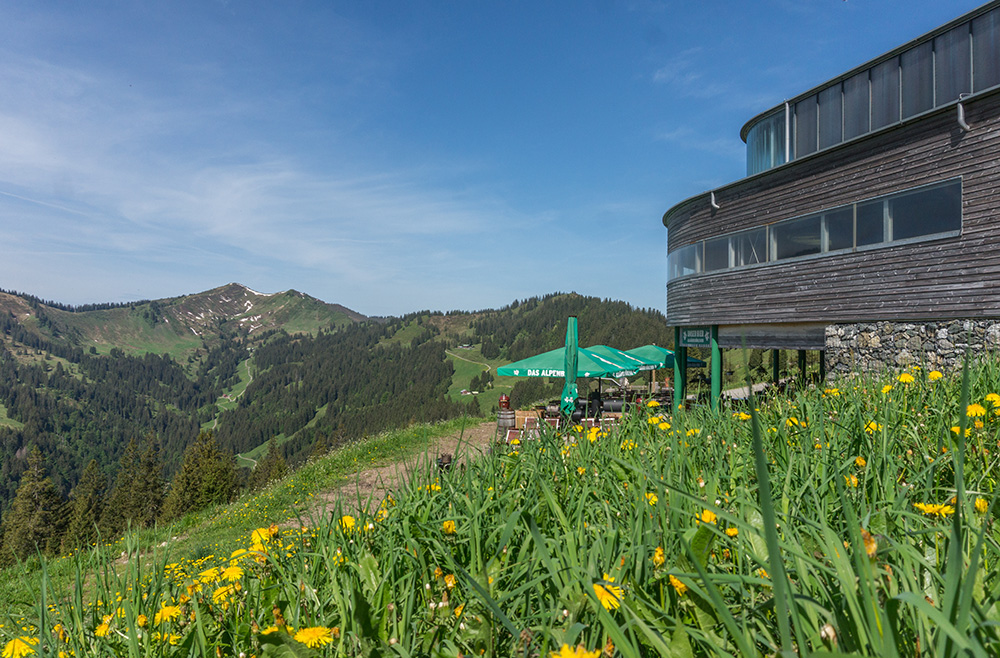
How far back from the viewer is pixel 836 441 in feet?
8.54

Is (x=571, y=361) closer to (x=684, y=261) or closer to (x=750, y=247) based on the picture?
(x=750, y=247)

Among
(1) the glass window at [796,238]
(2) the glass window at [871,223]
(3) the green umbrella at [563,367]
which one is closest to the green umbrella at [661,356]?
(3) the green umbrella at [563,367]

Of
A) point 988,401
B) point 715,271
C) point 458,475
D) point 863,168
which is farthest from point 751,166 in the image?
point 458,475

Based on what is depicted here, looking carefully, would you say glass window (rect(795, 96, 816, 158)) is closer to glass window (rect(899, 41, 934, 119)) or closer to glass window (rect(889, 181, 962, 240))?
glass window (rect(899, 41, 934, 119))

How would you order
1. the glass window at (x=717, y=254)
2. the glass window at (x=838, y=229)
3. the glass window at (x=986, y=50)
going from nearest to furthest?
the glass window at (x=986, y=50)
the glass window at (x=838, y=229)
the glass window at (x=717, y=254)

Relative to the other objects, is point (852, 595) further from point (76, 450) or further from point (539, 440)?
point (76, 450)

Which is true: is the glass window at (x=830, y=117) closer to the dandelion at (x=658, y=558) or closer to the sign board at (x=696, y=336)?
the sign board at (x=696, y=336)

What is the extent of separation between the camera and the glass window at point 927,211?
1108 cm

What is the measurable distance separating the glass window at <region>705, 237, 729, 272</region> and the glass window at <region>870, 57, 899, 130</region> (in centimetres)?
472

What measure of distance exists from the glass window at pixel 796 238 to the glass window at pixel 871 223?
1.09m

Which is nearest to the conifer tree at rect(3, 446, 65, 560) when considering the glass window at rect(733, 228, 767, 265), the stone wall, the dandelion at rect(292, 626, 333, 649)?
the glass window at rect(733, 228, 767, 265)

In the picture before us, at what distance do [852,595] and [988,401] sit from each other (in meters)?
3.02

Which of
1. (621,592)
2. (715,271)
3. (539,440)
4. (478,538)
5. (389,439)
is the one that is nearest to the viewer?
(621,592)

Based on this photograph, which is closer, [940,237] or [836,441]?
[836,441]
